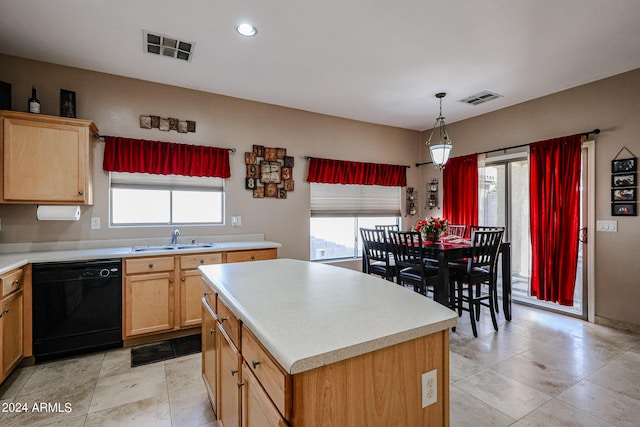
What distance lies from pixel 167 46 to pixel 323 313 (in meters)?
2.89

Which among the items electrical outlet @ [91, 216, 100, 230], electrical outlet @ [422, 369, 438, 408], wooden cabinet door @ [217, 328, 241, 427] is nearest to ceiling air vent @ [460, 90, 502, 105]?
electrical outlet @ [422, 369, 438, 408]

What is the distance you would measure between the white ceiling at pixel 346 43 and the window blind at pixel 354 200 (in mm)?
1462

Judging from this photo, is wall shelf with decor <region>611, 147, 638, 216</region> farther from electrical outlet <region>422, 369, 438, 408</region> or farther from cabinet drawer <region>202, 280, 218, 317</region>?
cabinet drawer <region>202, 280, 218, 317</region>

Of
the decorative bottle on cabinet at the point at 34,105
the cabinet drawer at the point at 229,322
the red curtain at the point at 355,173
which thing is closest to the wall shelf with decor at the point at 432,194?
the red curtain at the point at 355,173

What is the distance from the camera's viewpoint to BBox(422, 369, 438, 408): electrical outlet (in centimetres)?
107

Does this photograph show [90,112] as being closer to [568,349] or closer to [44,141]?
[44,141]

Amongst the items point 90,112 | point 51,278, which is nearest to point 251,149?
point 90,112

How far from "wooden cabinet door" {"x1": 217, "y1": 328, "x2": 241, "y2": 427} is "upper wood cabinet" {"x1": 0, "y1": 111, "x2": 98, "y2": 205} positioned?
245cm

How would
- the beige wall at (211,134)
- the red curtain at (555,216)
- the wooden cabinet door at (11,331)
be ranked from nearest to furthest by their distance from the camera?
the wooden cabinet door at (11,331) → the beige wall at (211,134) → the red curtain at (555,216)

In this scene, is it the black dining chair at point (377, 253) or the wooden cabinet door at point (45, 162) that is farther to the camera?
the black dining chair at point (377, 253)

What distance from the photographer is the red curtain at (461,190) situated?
4766 mm

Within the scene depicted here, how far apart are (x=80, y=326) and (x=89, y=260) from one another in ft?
1.92

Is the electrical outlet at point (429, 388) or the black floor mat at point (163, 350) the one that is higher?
the electrical outlet at point (429, 388)

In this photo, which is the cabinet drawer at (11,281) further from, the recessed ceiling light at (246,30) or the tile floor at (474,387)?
the recessed ceiling light at (246,30)
